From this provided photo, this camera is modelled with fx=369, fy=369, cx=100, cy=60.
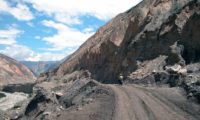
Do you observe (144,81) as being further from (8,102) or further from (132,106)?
(8,102)

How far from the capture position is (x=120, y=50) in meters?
70.2

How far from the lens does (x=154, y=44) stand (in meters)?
51.0

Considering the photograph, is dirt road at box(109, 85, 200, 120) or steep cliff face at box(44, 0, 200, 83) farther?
steep cliff face at box(44, 0, 200, 83)

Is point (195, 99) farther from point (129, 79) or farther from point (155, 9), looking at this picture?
point (155, 9)

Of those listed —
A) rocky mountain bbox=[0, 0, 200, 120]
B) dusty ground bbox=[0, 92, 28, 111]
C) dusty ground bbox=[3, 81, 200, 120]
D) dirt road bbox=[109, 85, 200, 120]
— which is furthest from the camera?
dusty ground bbox=[0, 92, 28, 111]

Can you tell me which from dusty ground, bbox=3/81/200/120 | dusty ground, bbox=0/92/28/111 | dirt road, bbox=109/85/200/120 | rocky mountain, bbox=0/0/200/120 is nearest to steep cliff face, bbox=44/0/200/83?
rocky mountain, bbox=0/0/200/120

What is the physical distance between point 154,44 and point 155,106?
29.3 meters

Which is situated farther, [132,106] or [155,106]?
[132,106]

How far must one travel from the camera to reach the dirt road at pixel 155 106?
65.9 ft

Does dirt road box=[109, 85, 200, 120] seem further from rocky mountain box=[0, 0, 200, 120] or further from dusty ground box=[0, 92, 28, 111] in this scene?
dusty ground box=[0, 92, 28, 111]

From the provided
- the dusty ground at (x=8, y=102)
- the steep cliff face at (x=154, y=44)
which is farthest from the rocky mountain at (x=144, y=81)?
the dusty ground at (x=8, y=102)

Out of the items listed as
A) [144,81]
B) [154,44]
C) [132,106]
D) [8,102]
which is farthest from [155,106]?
[8,102]

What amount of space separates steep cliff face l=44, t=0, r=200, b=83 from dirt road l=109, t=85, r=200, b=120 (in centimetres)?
1266

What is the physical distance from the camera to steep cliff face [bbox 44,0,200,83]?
41.7 m
